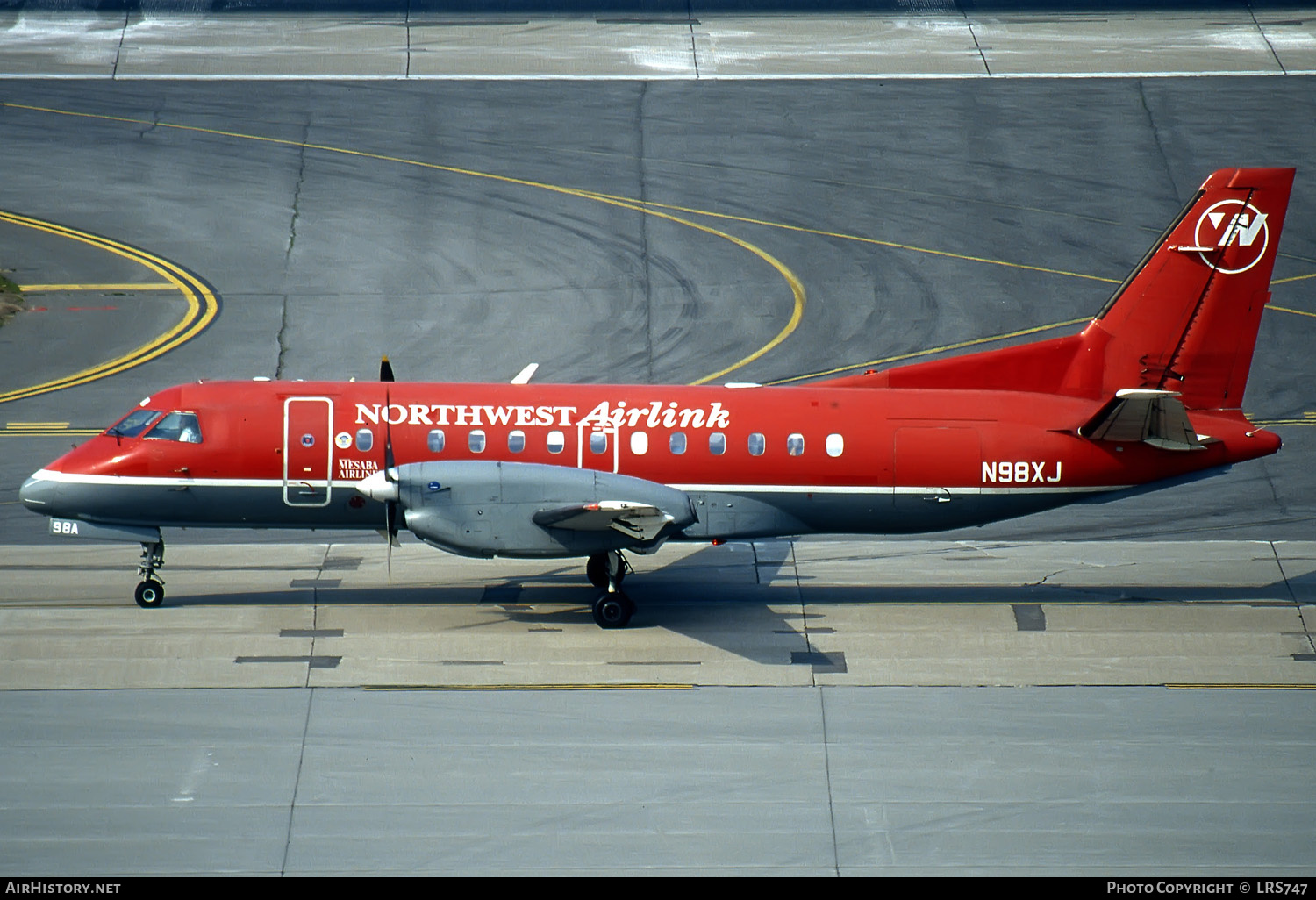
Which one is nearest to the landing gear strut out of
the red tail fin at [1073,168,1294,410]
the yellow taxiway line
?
the yellow taxiway line

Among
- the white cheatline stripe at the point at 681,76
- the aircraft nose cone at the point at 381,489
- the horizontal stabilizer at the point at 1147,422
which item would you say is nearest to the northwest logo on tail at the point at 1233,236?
the horizontal stabilizer at the point at 1147,422

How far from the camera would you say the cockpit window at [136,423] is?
24797mm

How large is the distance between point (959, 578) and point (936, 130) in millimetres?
23461

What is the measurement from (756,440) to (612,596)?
3432 mm

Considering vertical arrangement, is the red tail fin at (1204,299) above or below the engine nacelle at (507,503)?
above

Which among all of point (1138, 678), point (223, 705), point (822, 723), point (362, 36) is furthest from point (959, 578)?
point (362, 36)

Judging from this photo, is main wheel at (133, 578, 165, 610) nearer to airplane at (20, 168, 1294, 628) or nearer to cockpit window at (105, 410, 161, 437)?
airplane at (20, 168, 1294, 628)

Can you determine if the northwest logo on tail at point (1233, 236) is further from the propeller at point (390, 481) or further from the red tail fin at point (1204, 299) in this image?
the propeller at point (390, 481)

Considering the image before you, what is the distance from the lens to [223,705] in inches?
859

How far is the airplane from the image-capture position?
2447 cm

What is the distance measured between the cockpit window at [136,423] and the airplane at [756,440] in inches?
1.3
